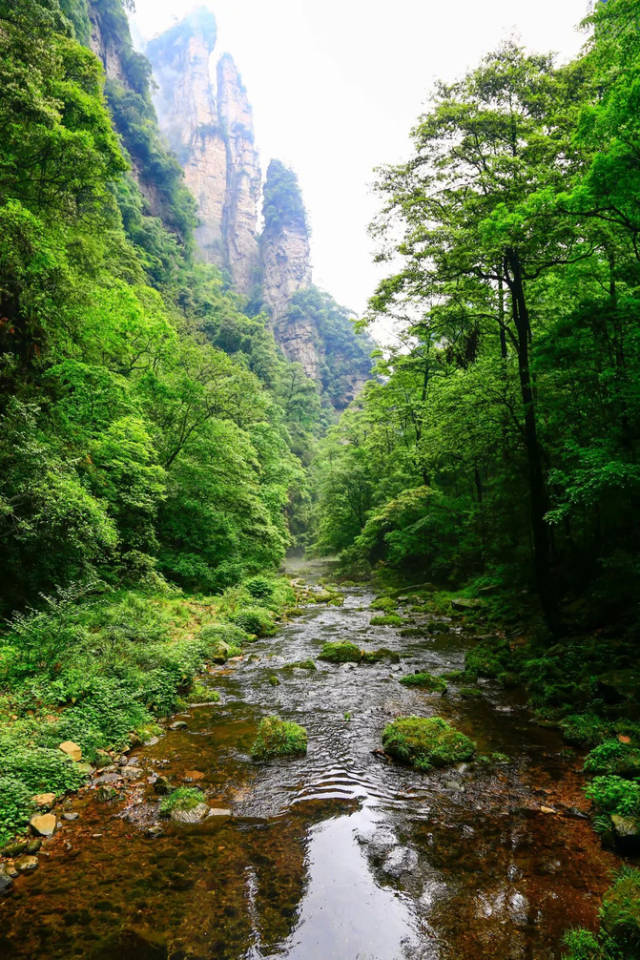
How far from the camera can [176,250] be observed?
48000 mm

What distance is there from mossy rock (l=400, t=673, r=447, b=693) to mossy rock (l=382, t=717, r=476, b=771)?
183cm

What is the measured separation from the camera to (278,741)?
6.09m

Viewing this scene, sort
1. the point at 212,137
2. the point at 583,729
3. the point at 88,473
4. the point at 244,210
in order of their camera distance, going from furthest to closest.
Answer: the point at 212,137, the point at 244,210, the point at 88,473, the point at 583,729

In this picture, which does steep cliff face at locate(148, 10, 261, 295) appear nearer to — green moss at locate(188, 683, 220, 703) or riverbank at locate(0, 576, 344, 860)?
riverbank at locate(0, 576, 344, 860)

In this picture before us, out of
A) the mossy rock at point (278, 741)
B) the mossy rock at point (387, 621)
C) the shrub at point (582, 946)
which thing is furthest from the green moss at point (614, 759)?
the mossy rock at point (387, 621)

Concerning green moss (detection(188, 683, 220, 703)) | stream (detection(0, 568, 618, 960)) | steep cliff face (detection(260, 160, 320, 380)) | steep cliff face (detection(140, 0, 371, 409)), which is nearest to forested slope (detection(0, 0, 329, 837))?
green moss (detection(188, 683, 220, 703))

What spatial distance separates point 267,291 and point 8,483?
A: 88.2 m

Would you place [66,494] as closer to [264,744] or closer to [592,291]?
[264,744]

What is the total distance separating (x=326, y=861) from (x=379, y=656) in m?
6.45

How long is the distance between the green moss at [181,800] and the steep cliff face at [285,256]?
79.4m

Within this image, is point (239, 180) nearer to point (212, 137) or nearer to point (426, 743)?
point (212, 137)

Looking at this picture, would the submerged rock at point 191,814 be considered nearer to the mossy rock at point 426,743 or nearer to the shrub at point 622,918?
the mossy rock at point 426,743

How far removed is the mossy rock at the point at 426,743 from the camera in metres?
5.58

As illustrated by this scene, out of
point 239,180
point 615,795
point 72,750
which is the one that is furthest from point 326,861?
point 239,180
